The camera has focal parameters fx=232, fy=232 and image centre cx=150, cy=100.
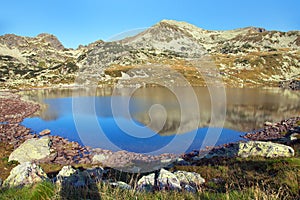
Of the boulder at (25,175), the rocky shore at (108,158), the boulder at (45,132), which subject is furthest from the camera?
the boulder at (45,132)

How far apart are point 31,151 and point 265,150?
57.4ft

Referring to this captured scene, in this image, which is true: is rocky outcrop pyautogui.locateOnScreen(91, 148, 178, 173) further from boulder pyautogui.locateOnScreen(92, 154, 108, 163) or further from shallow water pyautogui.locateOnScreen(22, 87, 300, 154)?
shallow water pyautogui.locateOnScreen(22, 87, 300, 154)

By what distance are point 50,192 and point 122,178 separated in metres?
8.71

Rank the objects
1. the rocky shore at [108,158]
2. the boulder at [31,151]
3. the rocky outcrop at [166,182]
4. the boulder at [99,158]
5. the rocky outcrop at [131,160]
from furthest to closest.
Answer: the boulder at [99,158]
the boulder at [31,151]
the rocky outcrop at [131,160]
the rocky shore at [108,158]
the rocky outcrop at [166,182]

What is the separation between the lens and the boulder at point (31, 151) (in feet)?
57.6

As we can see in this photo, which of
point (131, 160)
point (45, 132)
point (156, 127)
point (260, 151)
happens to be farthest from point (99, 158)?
point (45, 132)

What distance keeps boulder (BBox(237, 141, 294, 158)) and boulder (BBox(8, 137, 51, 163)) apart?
1545 cm

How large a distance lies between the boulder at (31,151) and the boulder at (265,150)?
1545 cm

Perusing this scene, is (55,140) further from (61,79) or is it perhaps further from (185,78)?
(61,79)

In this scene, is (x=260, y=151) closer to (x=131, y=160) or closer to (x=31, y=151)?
(x=131, y=160)

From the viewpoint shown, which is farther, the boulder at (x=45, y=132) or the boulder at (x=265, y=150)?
the boulder at (x=45, y=132)

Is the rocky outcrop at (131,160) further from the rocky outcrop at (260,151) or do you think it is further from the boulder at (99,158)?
the rocky outcrop at (260,151)

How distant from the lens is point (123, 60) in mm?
152125

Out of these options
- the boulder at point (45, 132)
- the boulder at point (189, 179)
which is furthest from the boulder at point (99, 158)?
the boulder at point (45, 132)
